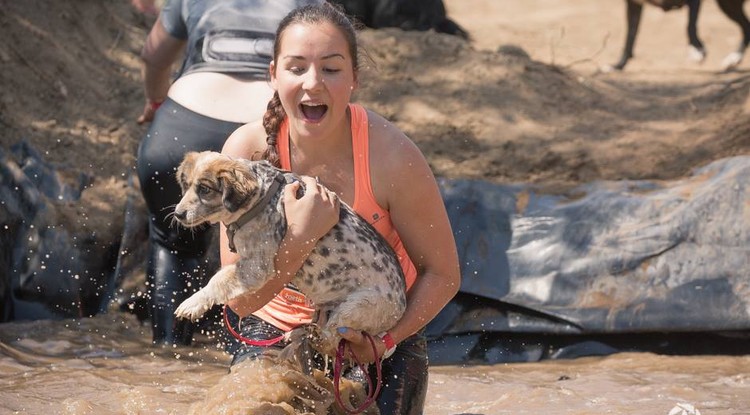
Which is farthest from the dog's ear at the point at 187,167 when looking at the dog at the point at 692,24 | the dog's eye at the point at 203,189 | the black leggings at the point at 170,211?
the dog at the point at 692,24

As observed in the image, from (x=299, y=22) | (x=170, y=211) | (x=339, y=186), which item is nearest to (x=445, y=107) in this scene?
(x=170, y=211)

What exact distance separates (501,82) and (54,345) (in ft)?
13.5

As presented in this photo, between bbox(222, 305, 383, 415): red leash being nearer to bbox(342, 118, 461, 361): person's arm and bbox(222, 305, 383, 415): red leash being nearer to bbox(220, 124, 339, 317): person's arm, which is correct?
bbox(342, 118, 461, 361): person's arm

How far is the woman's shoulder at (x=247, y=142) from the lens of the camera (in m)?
3.65

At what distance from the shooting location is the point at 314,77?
3.38 metres

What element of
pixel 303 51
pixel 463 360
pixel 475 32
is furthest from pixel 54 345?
pixel 475 32

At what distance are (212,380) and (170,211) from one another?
81cm

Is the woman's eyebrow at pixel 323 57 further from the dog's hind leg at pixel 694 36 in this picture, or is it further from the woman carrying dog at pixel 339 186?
the dog's hind leg at pixel 694 36

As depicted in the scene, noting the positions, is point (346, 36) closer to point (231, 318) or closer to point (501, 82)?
→ point (231, 318)

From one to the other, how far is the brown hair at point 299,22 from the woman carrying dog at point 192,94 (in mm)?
1157

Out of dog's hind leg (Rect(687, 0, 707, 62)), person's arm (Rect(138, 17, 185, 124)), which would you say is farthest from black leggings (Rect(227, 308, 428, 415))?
dog's hind leg (Rect(687, 0, 707, 62))

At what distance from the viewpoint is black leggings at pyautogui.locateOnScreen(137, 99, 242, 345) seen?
4.87 m

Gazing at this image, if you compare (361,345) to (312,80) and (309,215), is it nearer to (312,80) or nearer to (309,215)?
(309,215)

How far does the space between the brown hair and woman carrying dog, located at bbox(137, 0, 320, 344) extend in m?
1.16
